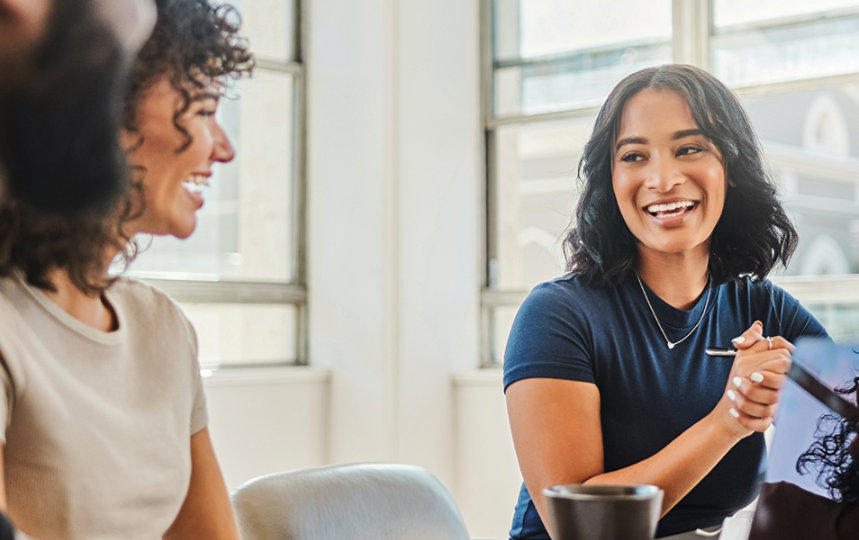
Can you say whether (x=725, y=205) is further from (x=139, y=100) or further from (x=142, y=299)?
(x=139, y=100)

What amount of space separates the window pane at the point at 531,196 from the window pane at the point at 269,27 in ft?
2.70

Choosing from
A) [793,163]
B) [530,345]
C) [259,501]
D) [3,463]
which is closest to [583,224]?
[530,345]

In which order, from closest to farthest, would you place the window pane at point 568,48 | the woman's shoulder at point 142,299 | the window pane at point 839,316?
1. the woman's shoulder at point 142,299
2. the window pane at point 839,316
3. the window pane at point 568,48

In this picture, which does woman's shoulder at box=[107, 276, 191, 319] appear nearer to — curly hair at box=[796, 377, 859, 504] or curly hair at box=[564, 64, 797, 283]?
curly hair at box=[796, 377, 859, 504]

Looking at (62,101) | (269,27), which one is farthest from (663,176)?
(269,27)

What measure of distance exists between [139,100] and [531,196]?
2860mm

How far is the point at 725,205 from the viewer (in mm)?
1543

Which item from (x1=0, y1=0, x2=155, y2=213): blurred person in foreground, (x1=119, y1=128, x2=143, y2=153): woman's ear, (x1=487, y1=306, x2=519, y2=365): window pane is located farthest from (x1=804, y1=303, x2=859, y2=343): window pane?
(x1=0, y1=0, x2=155, y2=213): blurred person in foreground

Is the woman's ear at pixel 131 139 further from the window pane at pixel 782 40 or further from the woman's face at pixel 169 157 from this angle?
the window pane at pixel 782 40

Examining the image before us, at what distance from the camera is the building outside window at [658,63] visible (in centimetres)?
294

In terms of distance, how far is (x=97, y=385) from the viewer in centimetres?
78

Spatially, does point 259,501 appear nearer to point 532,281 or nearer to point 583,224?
point 583,224

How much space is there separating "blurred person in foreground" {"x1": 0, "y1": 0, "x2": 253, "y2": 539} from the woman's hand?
1.92 ft

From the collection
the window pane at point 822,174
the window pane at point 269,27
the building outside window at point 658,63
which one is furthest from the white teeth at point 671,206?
the window pane at point 269,27
